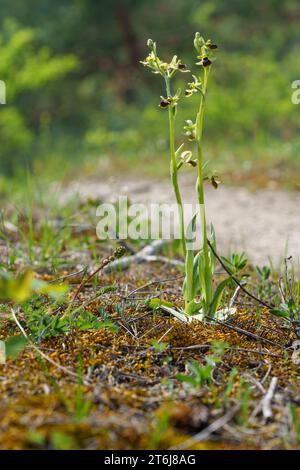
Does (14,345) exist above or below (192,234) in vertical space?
below

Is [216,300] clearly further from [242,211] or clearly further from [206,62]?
[242,211]

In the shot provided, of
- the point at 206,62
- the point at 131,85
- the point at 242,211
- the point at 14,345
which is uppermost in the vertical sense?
the point at 131,85

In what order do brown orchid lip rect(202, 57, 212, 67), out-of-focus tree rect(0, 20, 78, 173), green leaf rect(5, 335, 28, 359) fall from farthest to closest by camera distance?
out-of-focus tree rect(0, 20, 78, 173), brown orchid lip rect(202, 57, 212, 67), green leaf rect(5, 335, 28, 359)

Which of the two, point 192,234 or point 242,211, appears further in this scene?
point 242,211

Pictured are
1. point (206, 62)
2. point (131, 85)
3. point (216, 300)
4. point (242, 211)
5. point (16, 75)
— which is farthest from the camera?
point (131, 85)

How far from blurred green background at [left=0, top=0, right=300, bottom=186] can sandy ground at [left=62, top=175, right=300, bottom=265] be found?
0.72 metres

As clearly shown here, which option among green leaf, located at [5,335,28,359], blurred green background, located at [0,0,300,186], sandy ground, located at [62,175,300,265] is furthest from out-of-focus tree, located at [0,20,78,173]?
green leaf, located at [5,335,28,359]

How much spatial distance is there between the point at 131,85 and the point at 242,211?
6.92 meters

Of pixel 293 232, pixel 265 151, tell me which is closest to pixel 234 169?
pixel 265 151

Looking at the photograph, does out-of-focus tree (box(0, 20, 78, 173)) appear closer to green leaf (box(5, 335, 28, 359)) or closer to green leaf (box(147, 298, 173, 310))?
green leaf (box(147, 298, 173, 310))

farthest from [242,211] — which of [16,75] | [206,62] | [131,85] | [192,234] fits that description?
[131,85]

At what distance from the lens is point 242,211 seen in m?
5.18

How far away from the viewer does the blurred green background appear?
770cm

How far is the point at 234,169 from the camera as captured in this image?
22.1 feet
